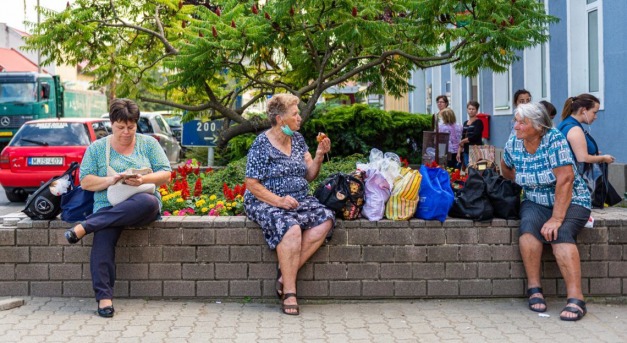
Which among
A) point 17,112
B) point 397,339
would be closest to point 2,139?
point 17,112

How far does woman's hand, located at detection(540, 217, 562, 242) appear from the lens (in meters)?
7.18

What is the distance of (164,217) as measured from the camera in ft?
25.6

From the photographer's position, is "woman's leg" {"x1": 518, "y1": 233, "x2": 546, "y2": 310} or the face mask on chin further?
the face mask on chin

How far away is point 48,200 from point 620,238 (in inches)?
179

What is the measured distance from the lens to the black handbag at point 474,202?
7621 millimetres

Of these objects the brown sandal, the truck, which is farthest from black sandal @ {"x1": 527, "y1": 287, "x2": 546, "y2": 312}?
the truck

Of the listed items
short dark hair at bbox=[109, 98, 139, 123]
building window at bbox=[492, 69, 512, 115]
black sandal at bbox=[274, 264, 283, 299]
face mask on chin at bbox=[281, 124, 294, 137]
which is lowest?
black sandal at bbox=[274, 264, 283, 299]

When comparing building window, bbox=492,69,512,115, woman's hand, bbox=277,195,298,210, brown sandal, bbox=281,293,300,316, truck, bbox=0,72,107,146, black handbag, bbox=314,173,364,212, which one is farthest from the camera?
truck, bbox=0,72,107,146

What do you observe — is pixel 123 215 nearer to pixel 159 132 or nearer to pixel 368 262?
pixel 368 262

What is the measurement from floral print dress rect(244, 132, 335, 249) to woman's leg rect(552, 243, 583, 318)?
5.66 feet

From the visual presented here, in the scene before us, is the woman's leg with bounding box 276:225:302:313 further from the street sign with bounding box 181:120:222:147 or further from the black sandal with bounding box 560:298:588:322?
the street sign with bounding box 181:120:222:147

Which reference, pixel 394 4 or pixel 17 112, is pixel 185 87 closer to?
pixel 394 4

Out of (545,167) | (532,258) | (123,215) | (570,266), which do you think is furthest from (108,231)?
(570,266)

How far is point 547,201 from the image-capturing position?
7398 millimetres
